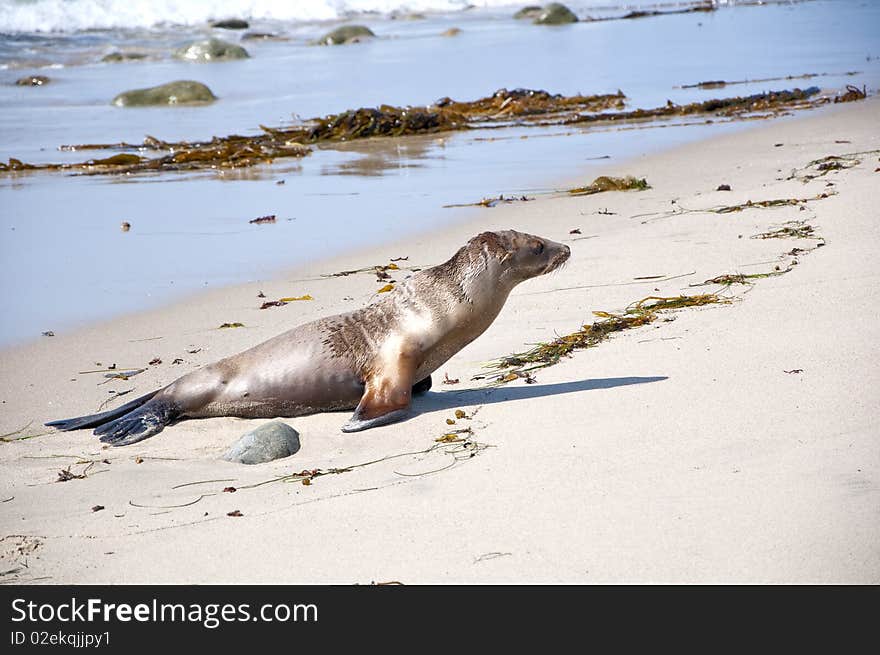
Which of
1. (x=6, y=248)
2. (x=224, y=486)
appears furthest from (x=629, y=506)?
(x=6, y=248)

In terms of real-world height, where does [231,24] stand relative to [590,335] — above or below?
above

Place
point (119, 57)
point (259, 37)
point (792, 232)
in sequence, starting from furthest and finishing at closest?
point (259, 37) → point (119, 57) → point (792, 232)

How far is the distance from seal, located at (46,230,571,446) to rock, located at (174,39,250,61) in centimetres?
2377

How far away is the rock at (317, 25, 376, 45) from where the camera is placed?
104 ft

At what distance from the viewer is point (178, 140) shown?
14805mm

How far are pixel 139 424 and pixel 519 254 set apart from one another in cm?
197

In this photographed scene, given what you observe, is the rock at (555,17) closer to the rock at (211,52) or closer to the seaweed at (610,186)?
the rock at (211,52)

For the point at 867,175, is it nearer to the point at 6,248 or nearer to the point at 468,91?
the point at 6,248

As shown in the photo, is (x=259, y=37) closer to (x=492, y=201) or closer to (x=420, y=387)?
(x=492, y=201)

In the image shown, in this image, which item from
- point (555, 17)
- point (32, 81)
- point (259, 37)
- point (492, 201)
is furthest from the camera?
point (259, 37)

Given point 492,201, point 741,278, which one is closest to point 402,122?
point 492,201

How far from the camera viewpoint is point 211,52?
Answer: 28.1m

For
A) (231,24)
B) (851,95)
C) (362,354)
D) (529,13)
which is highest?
(231,24)

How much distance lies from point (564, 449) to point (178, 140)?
11513 mm
